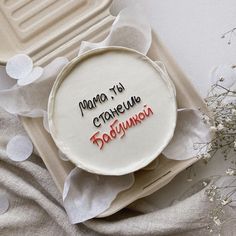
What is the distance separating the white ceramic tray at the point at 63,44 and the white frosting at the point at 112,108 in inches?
1.4

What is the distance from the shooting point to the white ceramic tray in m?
0.88

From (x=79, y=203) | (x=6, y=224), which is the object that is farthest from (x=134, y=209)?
(x=6, y=224)

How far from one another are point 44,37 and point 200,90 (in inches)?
11.4

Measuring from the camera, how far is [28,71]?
0.89 m

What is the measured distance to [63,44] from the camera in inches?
35.8

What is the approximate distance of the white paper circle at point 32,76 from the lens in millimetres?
883

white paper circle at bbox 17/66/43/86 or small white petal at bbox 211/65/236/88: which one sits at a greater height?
white paper circle at bbox 17/66/43/86

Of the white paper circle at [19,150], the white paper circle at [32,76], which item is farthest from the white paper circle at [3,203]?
the white paper circle at [32,76]

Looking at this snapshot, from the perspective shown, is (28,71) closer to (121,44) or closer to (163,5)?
(121,44)

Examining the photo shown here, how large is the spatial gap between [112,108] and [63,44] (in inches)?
5.6

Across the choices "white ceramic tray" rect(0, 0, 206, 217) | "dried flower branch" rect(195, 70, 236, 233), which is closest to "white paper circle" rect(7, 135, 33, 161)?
"white ceramic tray" rect(0, 0, 206, 217)

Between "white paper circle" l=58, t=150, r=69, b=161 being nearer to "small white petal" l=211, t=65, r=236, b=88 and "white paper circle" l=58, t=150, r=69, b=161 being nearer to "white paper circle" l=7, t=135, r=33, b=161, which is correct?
"white paper circle" l=7, t=135, r=33, b=161

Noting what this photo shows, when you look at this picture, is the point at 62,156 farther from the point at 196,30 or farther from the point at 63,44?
the point at 196,30

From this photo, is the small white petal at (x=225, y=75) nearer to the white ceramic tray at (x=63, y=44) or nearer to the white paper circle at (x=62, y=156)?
the white ceramic tray at (x=63, y=44)
